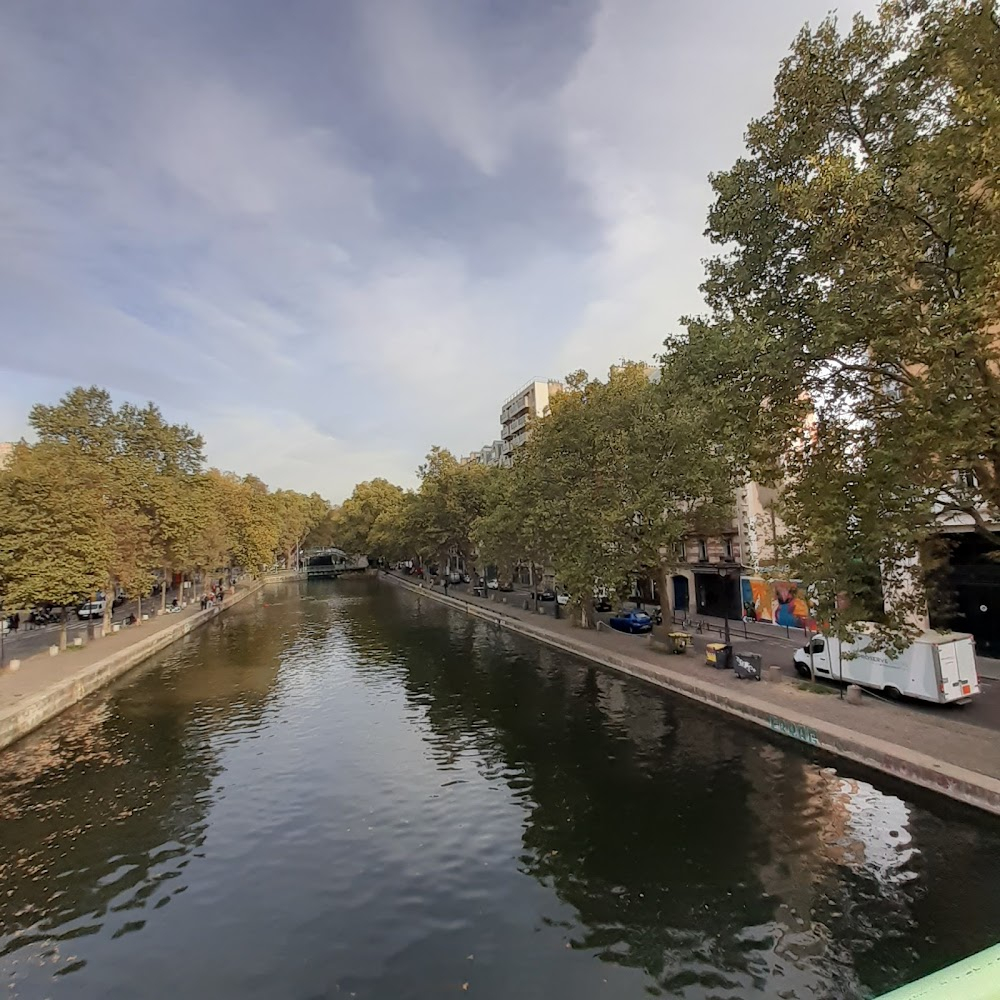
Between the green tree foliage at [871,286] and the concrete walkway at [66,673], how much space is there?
24669 mm

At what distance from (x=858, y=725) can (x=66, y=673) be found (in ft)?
101

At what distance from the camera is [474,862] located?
13.1 meters

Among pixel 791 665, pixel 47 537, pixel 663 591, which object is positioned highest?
pixel 47 537

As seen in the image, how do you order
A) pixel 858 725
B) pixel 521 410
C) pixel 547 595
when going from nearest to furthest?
pixel 858 725 < pixel 547 595 < pixel 521 410

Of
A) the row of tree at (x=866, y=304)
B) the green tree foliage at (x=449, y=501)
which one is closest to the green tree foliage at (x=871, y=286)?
the row of tree at (x=866, y=304)

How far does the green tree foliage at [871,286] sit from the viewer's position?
12594 mm

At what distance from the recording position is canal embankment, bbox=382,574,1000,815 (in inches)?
574

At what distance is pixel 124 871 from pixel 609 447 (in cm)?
2466

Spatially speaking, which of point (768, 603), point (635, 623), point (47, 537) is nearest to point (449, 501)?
point (635, 623)

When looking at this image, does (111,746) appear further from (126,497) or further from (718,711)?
(126,497)

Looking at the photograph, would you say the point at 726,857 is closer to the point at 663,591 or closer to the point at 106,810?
the point at 106,810

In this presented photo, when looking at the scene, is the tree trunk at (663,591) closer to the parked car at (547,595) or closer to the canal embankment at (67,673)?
the parked car at (547,595)

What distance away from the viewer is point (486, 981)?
31.4 feet

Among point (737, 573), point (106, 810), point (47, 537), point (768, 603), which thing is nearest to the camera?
point (106, 810)
